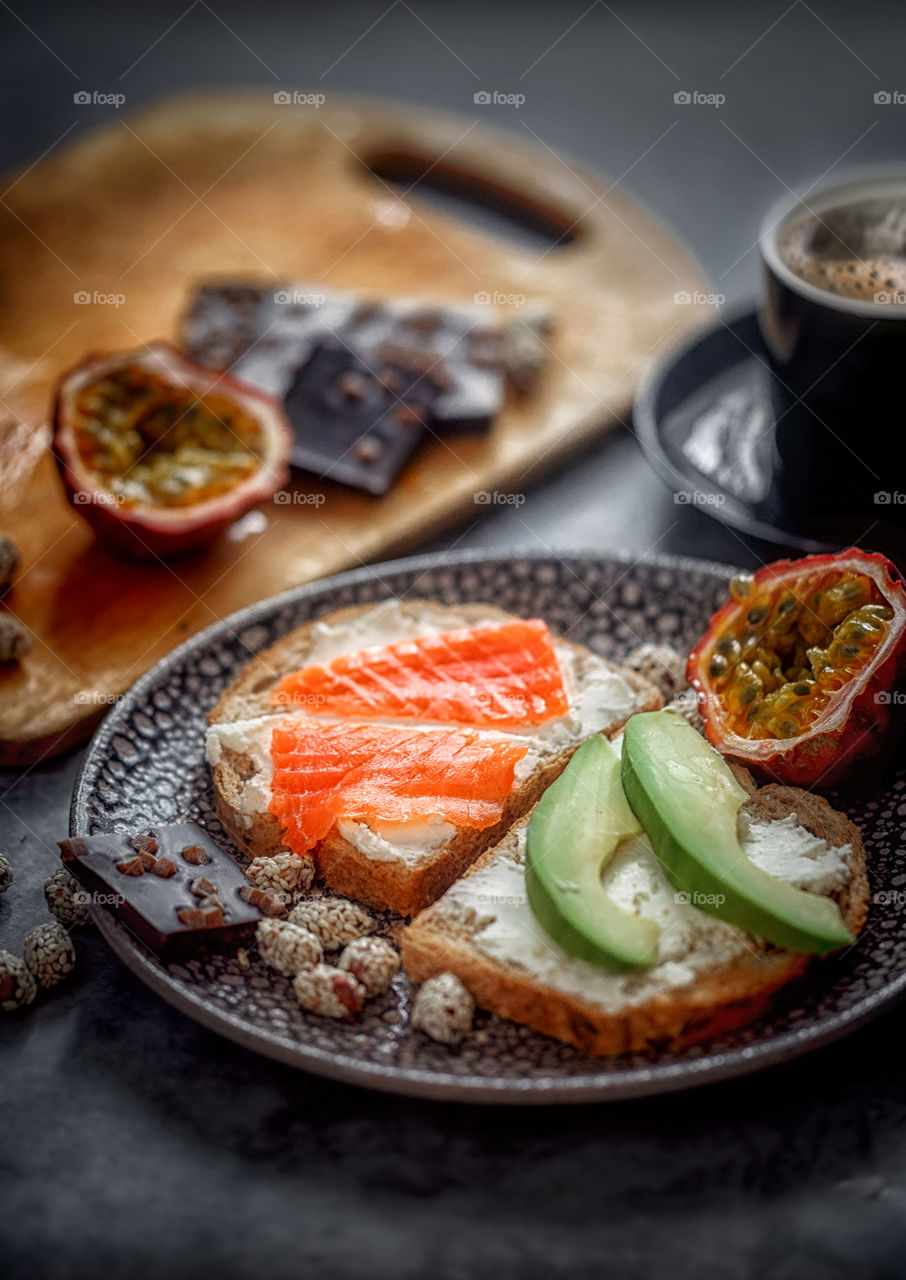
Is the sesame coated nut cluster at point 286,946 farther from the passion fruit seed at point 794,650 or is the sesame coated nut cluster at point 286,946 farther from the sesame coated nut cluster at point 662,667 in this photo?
the sesame coated nut cluster at point 662,667

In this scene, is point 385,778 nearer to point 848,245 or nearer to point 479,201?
point 848,245

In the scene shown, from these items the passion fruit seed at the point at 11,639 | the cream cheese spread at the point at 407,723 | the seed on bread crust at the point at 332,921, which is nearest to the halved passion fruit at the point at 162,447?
the passion fruit seed at the point at 11,639

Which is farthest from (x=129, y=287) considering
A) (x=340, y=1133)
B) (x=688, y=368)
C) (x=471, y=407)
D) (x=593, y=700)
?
(x=340, y=1133)

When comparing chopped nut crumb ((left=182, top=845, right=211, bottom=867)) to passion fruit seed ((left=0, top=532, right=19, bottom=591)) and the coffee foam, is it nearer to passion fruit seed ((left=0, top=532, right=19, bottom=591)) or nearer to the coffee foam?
passion fruit seed ((left=0, top=532, right=19, bottom=591))

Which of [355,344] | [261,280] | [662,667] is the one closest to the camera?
[662,667]

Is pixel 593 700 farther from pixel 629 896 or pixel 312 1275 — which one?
pixel 312 1275

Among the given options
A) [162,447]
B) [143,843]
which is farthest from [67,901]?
[162,447]

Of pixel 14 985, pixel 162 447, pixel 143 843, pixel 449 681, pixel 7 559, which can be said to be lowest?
pixel 7 559
